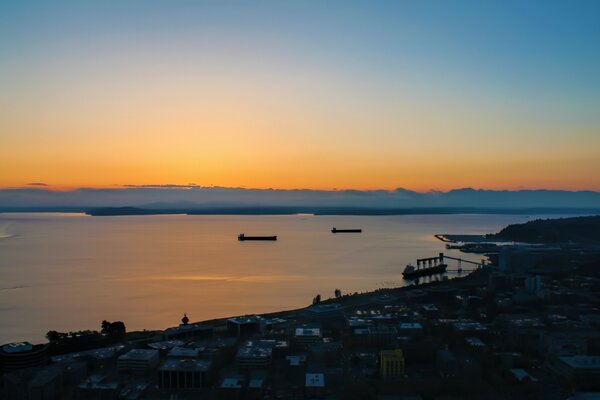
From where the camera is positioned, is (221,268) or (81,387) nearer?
(81,387)

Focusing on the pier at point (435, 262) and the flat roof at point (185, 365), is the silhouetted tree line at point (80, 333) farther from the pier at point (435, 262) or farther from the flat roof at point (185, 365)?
the pier at point (435, 262)

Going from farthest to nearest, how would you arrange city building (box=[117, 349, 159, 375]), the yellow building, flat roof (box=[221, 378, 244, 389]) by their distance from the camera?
city building (box=[117, 349, 159, 375]) < the yellow building < flat roof (box=[221, 378, 244, 389])

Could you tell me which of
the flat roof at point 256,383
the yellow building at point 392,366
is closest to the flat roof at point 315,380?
the flat roof at point 256,383

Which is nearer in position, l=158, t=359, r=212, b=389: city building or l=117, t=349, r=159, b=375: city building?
l=158, t=359, r=212, b=389: city building

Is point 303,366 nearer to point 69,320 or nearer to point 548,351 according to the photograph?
point 548,351

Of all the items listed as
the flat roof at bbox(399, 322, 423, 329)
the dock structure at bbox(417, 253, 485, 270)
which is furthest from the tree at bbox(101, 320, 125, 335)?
the dock structure at bbox(417, 253, 485, 270)

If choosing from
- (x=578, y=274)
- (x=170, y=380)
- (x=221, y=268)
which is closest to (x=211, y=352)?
(x=170, y=380)

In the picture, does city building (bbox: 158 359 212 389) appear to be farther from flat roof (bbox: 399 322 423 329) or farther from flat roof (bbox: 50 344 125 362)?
flat roof (bbox: 399 322 423 329)
